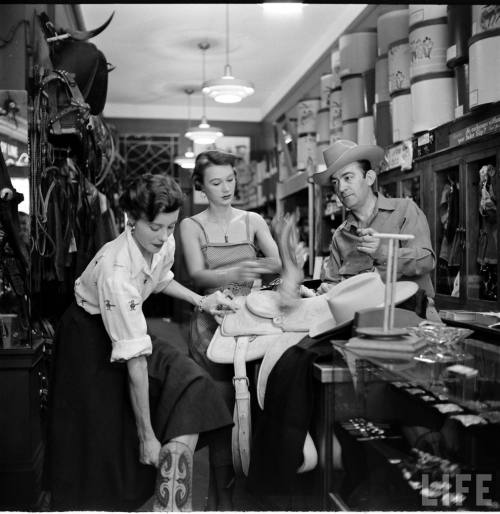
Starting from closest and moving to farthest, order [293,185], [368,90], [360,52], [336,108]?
[368,90], [360,52], [336,108], [293,185]

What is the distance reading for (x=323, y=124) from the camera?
4.88 metres

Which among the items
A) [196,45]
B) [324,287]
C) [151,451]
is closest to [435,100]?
[324,287]

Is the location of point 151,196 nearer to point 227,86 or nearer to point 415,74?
point 415,74

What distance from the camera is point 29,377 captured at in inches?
101

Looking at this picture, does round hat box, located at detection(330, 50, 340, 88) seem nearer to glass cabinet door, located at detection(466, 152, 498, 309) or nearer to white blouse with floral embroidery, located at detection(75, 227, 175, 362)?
glass cabinet door, located at detection(466, 152, 498, 309)

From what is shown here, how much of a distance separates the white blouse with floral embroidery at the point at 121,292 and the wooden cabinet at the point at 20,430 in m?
0.67

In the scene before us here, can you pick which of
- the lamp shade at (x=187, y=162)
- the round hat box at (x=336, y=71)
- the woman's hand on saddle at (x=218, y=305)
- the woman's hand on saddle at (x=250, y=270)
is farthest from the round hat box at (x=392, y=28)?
the woman's hand on saddle at (x=218, y=305)

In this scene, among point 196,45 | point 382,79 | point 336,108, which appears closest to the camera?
point 382,79

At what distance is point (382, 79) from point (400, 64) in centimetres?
29

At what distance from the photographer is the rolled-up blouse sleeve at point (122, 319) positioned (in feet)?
6.35

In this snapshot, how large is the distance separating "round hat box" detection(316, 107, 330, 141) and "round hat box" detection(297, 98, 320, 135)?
30 cm

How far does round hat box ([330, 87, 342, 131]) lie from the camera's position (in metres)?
4.20

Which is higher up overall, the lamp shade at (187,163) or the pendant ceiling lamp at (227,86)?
the pendant ceiling lamp at (227,86)

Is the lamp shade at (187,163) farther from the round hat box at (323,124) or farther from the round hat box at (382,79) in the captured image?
the round hat box at (382,79)
